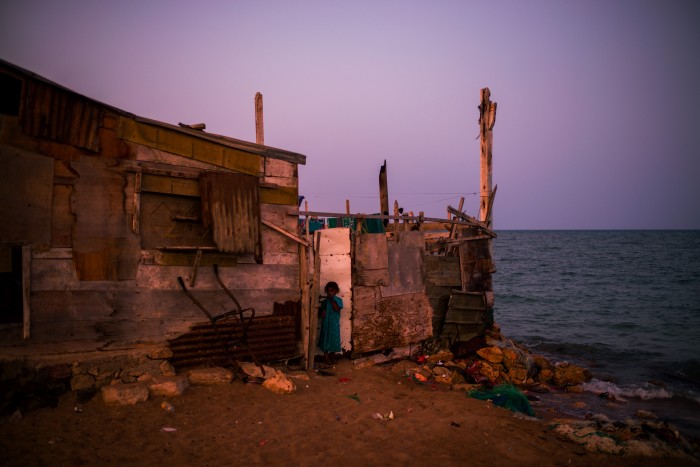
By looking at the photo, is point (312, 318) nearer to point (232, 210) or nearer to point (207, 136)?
point (232, 210)

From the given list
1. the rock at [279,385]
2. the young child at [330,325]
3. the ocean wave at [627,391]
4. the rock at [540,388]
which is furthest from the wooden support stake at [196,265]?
the ocean wave at [627,391]

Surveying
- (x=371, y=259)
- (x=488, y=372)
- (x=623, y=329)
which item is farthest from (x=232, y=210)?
(x=623, y=329)

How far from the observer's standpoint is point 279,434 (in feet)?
18.8

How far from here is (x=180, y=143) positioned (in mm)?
7281

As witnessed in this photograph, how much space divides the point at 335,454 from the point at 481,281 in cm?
794

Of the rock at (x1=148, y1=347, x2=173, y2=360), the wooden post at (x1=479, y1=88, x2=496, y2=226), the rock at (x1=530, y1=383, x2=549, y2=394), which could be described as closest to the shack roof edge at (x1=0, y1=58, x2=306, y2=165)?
the rock at (x1=148, y1=347, x2=173, y2=360)

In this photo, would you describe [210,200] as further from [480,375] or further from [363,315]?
[480,375]

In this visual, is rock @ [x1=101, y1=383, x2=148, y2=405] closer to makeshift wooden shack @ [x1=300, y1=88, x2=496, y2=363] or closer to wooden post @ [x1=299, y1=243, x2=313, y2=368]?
wooden post @ [x1=299, y1=243, x2=313, y2=368]

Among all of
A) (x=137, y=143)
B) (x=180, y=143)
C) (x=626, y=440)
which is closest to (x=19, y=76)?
(x=137, y=143)

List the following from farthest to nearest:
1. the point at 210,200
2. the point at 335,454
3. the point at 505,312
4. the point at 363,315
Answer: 1. the point at 505,312
2. the point at 363,315
3. the point at 210,200
4. the point at 335,454

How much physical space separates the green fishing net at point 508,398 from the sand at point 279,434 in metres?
0.38

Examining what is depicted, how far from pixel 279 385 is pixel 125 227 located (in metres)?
3.58

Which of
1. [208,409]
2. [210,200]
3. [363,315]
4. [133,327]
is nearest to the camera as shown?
[208,409]

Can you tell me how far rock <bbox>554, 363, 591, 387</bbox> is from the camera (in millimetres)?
10477
